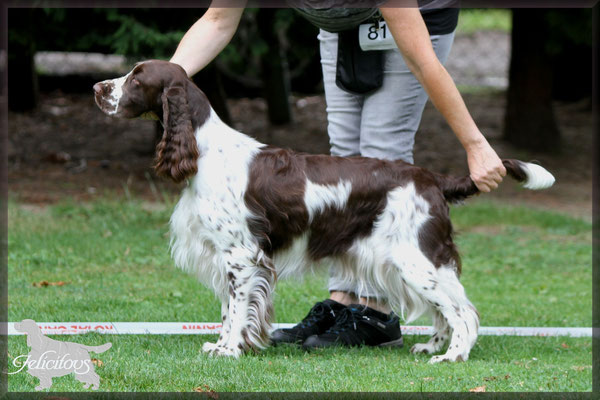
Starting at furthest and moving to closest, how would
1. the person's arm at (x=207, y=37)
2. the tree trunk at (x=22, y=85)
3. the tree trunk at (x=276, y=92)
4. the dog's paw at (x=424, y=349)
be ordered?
1. the tree trunk at (x=22, y=85)
2. the tree trunk at (x=276, y=92)
3. the dog's paw at (x=424, y=349)
4. the person's arm at (x=207, y=37)

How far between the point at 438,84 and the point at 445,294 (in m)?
1.05

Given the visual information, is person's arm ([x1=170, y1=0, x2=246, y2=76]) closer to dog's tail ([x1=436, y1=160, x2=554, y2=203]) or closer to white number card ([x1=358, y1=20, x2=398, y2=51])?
white number card ([x1=358, y1=20, x2=398, y2=51])

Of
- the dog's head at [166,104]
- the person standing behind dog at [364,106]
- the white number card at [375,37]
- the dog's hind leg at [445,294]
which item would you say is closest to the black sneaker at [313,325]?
the person standing behind dog at [364,106]

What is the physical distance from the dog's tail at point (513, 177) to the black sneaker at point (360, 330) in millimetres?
774

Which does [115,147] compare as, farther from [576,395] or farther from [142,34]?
[576,395]

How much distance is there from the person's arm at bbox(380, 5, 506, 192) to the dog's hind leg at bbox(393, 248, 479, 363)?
1.54 ft

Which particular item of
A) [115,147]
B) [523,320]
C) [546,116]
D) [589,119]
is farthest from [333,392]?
[589,119]

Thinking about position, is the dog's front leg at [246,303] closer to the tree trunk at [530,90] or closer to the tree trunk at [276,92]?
the tree trunk at [276,92]

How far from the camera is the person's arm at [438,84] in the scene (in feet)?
12.1

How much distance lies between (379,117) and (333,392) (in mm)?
1561

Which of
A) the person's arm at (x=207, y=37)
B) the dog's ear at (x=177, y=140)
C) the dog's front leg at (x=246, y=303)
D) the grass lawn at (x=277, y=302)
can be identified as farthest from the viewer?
the person's arm at (x=207, y=37)

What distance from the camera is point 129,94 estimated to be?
3912 millimetres

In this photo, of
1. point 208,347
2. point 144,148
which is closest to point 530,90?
point 144,148

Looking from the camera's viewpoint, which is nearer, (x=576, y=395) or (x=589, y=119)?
(x=576, y=395)
